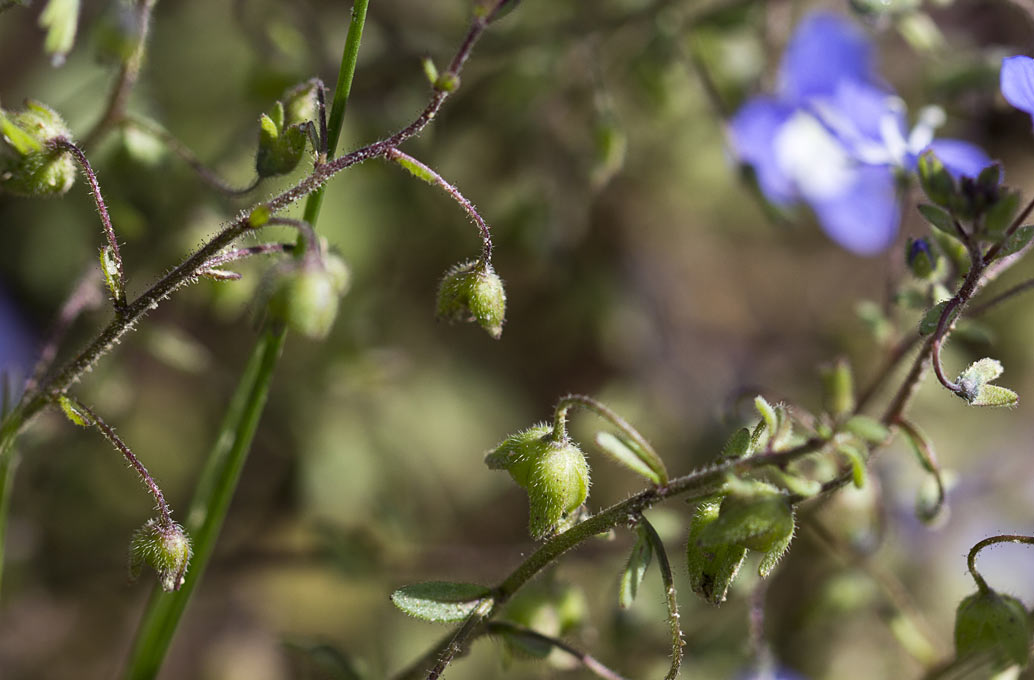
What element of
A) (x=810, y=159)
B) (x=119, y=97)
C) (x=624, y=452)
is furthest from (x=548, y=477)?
(x=810, y=159)

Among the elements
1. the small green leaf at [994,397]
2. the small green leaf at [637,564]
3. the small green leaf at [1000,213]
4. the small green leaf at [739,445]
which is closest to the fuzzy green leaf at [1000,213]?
the small green leaf at [1000,213]

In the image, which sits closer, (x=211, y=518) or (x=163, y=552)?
(x=163, y=552)

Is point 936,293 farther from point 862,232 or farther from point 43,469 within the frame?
point 43,469

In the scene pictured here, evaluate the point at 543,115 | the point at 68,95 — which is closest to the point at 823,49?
the point at 543,115

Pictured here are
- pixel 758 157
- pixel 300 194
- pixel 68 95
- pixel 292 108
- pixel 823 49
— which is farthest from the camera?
pixel 68 95

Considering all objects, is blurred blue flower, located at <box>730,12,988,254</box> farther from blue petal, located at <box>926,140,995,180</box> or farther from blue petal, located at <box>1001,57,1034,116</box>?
blue petal, located at <box>1001,57,1034,116</box>

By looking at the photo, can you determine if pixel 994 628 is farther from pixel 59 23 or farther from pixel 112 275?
pixel 59 23
